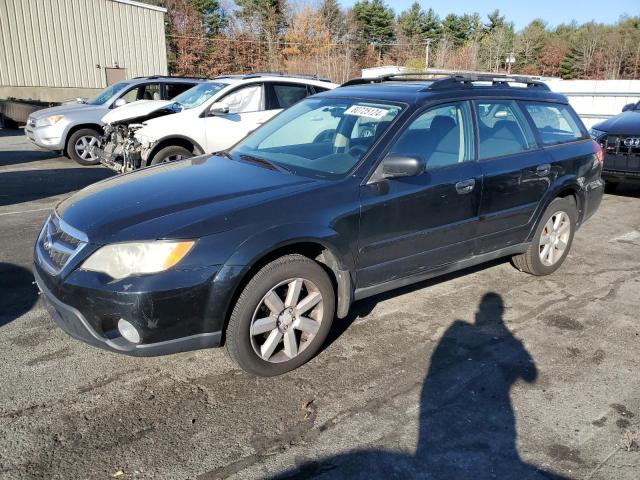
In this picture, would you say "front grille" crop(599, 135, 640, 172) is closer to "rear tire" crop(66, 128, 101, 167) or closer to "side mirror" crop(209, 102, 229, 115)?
"side mirror" crop(209, 102, 229, 115)

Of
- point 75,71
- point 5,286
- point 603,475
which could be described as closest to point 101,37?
point 75,71

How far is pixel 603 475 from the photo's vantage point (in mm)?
2531

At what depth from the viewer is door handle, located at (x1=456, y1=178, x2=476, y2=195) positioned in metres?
3.95

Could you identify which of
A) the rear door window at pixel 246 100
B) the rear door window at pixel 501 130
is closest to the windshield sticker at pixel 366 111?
the rear door window at pixel 501 130

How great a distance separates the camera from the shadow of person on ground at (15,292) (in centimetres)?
400

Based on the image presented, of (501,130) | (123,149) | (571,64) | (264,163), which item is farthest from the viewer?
(571,64)

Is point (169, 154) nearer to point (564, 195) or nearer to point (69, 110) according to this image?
point (69, 110)

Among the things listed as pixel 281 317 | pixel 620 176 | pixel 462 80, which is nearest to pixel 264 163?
pixel 281 317

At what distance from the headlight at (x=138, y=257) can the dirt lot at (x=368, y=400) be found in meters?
0.78

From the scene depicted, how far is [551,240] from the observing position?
5.07 m

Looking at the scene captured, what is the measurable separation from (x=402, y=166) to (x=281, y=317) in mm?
1233

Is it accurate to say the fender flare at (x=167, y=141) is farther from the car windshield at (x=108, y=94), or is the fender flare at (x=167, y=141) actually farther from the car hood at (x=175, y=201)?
the car hood at (x=175, y=201)

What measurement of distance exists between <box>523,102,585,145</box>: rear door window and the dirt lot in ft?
4.98

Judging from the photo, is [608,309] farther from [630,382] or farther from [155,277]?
[155,277]
